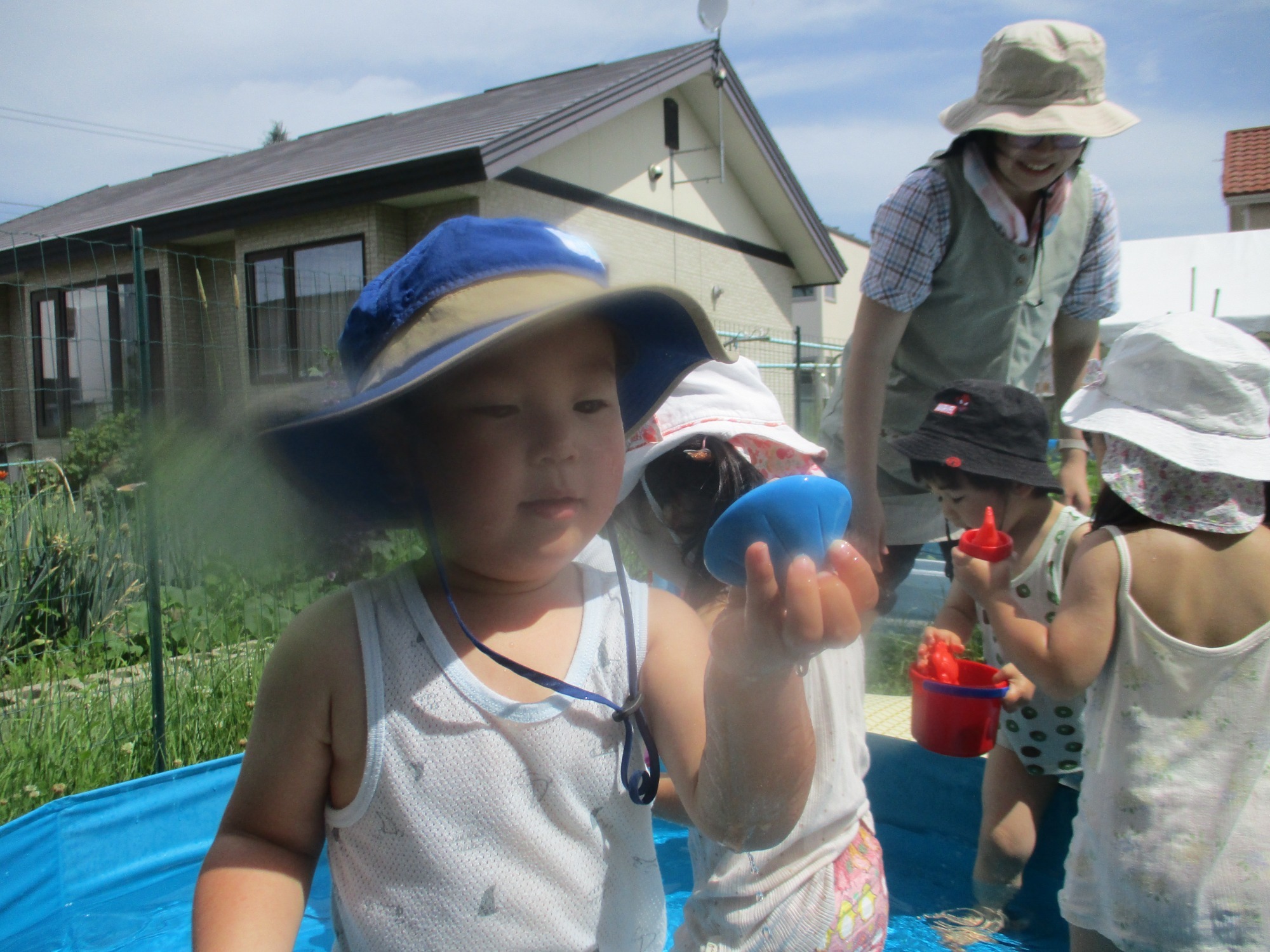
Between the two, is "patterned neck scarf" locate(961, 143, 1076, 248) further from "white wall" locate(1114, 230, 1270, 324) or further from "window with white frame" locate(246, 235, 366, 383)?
"white wall" locate(1114, 230, 1270, 324)

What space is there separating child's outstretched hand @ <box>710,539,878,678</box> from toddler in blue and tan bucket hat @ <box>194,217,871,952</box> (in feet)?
0.41

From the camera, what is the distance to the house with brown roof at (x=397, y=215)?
971 centimetres

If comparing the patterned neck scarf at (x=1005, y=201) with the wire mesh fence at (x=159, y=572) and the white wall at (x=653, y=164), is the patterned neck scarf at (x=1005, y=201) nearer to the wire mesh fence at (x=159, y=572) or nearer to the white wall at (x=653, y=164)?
the wire mesh fence at (x=159, y=572)

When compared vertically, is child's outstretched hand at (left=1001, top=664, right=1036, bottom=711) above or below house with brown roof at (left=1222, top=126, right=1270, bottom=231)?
below

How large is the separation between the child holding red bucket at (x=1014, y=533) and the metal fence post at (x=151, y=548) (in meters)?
2.61

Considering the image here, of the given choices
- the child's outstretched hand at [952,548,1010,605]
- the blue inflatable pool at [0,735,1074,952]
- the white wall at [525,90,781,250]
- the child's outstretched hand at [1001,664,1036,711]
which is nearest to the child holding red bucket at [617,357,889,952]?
the child's outstretched hand at [952,548,1010,605]

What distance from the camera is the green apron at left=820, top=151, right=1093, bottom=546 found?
256 centimetres

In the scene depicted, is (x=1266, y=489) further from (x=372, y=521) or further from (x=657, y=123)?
(x=657, y=123)

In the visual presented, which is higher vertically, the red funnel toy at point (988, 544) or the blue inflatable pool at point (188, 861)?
the red funnel toy at point (988, 544)

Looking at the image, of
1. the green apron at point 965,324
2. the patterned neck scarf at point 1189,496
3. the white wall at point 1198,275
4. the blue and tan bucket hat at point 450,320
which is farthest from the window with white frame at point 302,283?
the white wall at point 1198,275

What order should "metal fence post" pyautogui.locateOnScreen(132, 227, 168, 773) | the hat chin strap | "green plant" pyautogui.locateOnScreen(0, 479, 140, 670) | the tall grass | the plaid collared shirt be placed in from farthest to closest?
"green plant" pyautogui.locateOnScreen(0, 479, 140, 670)
"metal fence post" pyautogui.locateOnScreen(132, 227, 168, 773)
the tall grass
the plaid collared shirt
the hat chin strap

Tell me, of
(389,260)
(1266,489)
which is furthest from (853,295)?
(1266,489)

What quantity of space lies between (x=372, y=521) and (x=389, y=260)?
9.54m

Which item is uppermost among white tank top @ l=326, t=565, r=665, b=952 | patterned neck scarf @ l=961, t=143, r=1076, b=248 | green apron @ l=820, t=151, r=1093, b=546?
patterned neck scarf @ l=961, t=143, r=1076, b=248
